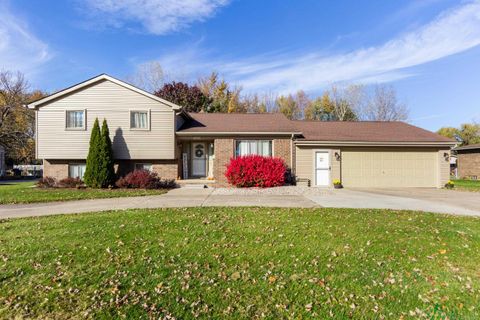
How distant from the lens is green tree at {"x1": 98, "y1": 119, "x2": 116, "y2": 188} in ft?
45.6

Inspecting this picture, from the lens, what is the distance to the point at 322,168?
15.7m

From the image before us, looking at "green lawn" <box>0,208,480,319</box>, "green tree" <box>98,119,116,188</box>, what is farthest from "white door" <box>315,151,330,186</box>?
"green tree" <box>98,119,116,188</box>

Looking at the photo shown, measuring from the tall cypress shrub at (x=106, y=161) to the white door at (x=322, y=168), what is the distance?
34.1 feet

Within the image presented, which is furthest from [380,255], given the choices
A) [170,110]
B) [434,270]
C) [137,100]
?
[137,100]

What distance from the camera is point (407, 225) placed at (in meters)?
6.54

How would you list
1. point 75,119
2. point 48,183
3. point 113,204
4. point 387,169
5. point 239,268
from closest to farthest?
point 239,268 → point 113,204 → point 48,183 → point 75,119 → point 387,169

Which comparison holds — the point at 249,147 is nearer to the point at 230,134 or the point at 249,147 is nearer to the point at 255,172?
the point at 230,134

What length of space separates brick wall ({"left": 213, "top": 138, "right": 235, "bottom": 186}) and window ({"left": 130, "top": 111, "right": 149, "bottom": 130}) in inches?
149

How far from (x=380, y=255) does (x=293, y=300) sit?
2134mm

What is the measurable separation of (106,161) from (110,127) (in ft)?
6.86

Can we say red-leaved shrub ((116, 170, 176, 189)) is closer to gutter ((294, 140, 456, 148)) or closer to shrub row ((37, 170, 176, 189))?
shrub row ((37, 170, 176, 189))

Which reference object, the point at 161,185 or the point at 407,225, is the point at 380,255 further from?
the point at 161,185

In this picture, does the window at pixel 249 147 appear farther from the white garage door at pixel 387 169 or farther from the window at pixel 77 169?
the window at pixel 77 169

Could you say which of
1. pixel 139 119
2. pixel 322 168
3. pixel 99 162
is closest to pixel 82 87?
pixel 139 119
